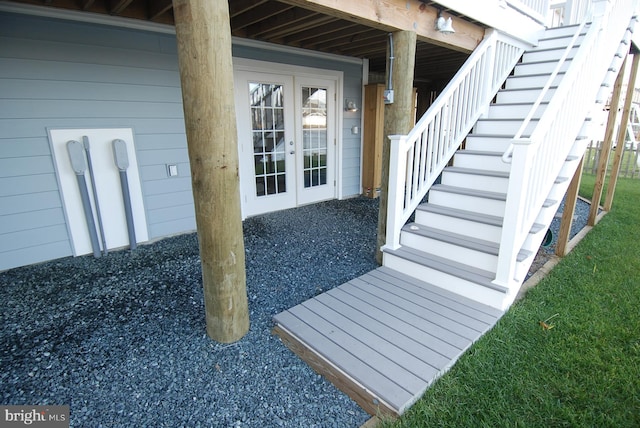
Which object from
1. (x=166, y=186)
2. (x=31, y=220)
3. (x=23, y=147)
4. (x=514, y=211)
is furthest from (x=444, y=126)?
(x=31, y=220)

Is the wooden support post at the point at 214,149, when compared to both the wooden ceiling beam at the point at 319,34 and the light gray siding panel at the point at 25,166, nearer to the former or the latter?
the wooden ceiling beam at the point at 319,34

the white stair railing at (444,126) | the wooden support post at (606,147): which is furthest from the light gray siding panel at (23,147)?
the wooden support post at (606,147)

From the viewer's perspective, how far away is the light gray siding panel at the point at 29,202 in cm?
299

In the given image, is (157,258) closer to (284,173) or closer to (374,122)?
(284,173)

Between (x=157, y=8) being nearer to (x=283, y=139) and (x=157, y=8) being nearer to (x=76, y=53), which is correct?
(x=76, y=53)

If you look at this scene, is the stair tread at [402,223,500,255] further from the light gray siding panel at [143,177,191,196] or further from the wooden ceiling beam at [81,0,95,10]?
the wooden ceiling beam at [81,0,95,10]

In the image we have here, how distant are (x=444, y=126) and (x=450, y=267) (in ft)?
4.55

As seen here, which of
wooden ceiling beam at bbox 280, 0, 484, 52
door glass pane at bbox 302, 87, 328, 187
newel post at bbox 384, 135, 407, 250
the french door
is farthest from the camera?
door glass pane at bbox 302, 87, 328, 187

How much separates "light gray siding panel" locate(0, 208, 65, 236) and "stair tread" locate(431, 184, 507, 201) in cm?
368

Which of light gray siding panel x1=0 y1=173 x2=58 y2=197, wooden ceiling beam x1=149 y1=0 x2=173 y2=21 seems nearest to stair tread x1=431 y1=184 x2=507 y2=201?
wooden ceiling beam x1=149 y1=0 x2=173 y2=21

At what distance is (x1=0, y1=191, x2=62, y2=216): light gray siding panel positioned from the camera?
2.99 m

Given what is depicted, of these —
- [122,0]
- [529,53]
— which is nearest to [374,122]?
[529,53]

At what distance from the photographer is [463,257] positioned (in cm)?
271

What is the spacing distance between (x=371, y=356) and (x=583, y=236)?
3527mm
